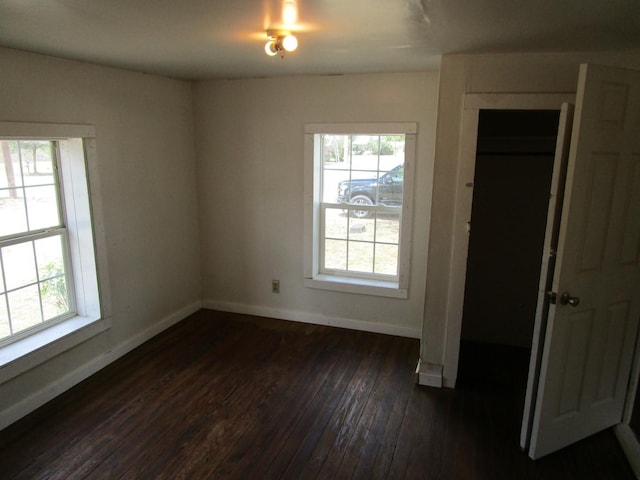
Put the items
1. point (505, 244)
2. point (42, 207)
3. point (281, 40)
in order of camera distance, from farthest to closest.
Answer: point (505, 244), point (42, 207), point (281, 40)

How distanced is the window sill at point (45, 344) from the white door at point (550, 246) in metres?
2.95

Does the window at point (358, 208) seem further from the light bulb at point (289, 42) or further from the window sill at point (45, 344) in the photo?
the window sill at point (45, 344)

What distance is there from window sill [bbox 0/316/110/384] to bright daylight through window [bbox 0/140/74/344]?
74mm

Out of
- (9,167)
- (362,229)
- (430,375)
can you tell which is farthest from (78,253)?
(430,375)

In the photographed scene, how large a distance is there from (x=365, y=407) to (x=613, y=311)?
5.14 feet

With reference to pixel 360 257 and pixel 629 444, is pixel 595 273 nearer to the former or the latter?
pixel 629 444

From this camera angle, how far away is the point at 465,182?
2812mm

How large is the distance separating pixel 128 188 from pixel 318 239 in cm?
169

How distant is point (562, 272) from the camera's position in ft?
6.97

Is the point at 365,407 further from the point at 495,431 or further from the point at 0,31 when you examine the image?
the point at 0,31

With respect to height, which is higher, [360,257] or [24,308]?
[360,257]

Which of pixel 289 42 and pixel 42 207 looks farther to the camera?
pixel 42 207

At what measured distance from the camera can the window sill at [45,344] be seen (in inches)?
104

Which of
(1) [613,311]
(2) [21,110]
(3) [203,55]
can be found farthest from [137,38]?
(1) [613,311]
